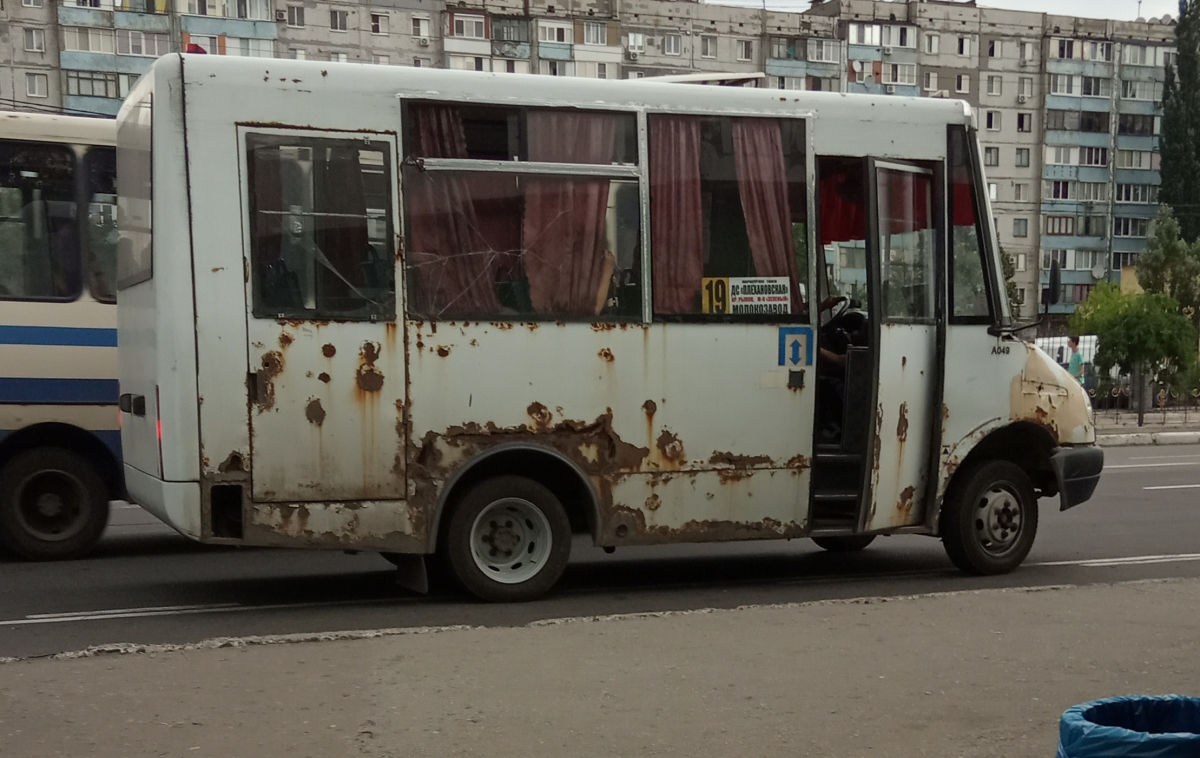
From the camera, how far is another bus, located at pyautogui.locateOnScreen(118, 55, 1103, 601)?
765 centimetres

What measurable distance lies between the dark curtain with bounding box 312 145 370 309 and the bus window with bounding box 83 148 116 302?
3.31 m

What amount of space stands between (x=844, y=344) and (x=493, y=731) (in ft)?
14.8

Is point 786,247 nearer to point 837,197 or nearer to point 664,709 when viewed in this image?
point 837,197

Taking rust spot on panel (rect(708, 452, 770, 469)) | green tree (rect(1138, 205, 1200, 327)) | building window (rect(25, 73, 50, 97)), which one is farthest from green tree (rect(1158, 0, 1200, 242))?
rust spot on panel (rect(708, 452, 770, 469))

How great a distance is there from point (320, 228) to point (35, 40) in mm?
62126

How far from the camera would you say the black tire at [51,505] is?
→ 395 inches

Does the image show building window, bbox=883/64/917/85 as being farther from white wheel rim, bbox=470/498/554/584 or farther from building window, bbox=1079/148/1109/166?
white wheel rim, bbox=470/498/554/584

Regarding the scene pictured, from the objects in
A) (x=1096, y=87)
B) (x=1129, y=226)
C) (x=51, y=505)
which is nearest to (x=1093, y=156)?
(x=1096, y=87)

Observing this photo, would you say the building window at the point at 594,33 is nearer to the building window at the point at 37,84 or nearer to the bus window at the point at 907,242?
the building window at the point at 37,84

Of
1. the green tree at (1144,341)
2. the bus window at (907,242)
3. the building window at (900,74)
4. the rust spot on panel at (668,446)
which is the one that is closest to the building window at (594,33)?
the building window at (900,74)

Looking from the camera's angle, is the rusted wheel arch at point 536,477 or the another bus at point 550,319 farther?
the rusted wheel arch at point 536,477

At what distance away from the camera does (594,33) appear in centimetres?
7394

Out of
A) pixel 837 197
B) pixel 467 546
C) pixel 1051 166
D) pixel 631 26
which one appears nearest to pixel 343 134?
pixel 467 546

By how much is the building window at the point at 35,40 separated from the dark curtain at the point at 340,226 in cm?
6184
